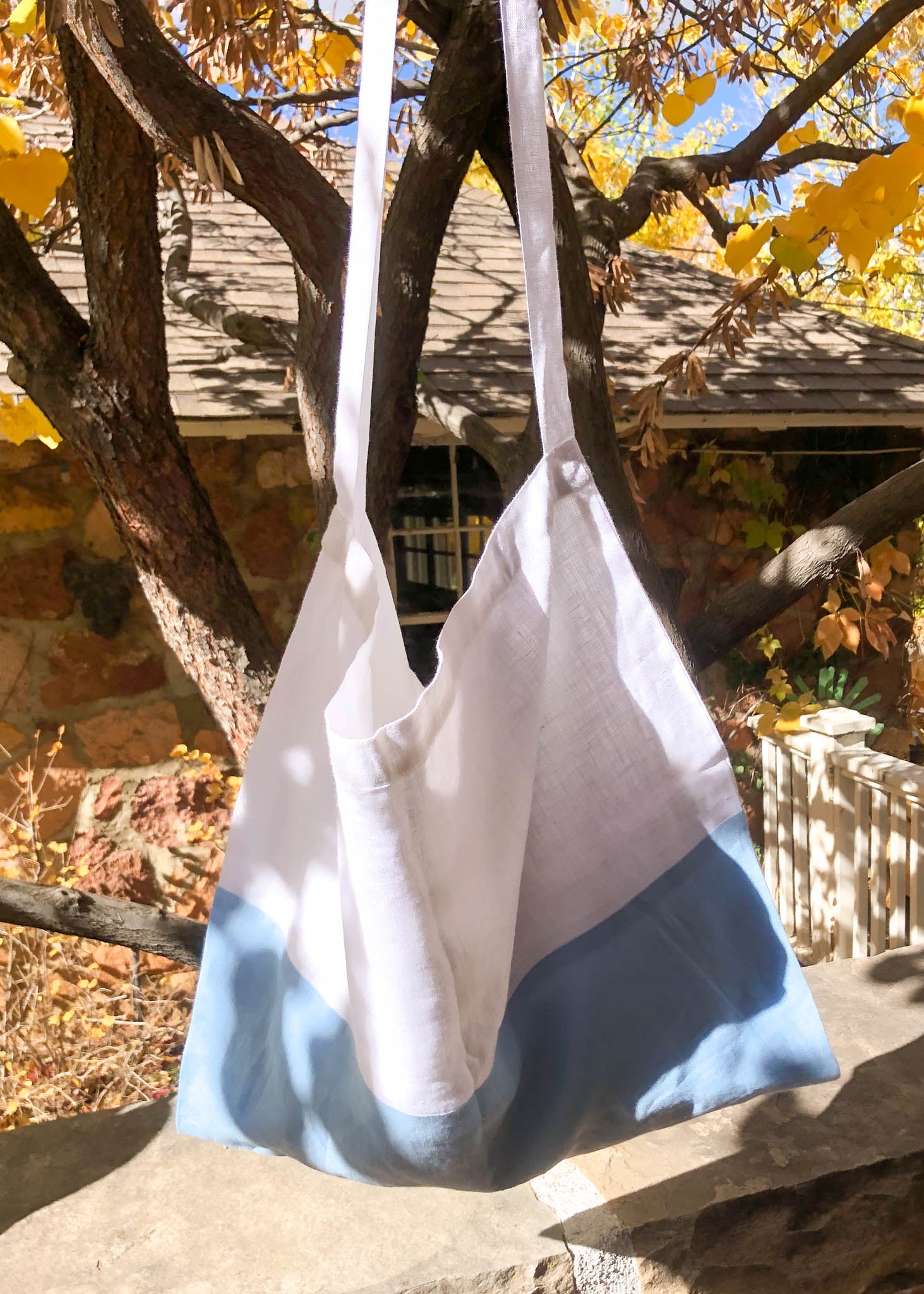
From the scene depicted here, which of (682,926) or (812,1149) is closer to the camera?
(682,926)

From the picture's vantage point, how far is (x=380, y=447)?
1797 millimetres

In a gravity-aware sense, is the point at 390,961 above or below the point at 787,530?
below

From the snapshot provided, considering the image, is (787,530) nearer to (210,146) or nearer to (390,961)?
(210,146)

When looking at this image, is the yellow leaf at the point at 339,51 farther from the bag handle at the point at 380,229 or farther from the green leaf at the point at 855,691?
the green leaf at the point at 855,691

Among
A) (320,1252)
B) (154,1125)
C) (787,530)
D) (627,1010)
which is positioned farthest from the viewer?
(787,530)

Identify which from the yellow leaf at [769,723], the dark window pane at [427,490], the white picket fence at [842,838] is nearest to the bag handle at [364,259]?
the white picket fence at [842,838]

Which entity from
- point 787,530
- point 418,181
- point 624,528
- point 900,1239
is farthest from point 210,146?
point 787,530

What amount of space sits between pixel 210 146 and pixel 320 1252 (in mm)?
1547

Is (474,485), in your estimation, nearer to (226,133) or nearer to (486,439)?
(486,439)

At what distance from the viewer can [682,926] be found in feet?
3.18

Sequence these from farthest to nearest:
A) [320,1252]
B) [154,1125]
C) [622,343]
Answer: [622,343] < [154,1125] < [320,1252]

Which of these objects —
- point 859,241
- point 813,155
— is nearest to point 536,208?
point 859,241

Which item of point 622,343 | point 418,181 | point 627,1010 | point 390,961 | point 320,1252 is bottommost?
point 320,1252

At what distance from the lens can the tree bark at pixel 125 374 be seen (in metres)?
1.75
